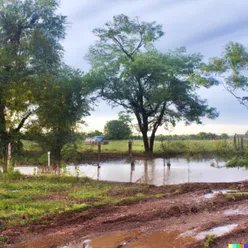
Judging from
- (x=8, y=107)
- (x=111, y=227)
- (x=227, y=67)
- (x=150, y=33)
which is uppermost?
(x=150, y=33)

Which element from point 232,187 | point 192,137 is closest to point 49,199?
point 232,187

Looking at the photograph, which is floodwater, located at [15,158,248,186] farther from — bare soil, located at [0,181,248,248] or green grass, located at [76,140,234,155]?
bare soil, located at [0,181,248,248]

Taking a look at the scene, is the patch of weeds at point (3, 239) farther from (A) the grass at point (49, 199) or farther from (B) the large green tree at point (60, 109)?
(B) the large green tree at point (60, 109)

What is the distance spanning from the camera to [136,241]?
6215 mm

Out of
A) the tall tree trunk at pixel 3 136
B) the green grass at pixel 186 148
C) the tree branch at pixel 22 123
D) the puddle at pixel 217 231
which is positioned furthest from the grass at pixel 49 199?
the green grass at pixel 186 148

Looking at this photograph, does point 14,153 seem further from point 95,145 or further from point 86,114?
point 95,145

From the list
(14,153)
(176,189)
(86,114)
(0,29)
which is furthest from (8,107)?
(176,189)

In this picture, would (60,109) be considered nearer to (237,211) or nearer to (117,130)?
(237,211)

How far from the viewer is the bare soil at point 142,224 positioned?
6.21 meters

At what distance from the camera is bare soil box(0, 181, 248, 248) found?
621 cm

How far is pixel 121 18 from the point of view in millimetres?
32438

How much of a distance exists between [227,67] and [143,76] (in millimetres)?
13567

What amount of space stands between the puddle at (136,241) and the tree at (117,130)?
31.5 meters

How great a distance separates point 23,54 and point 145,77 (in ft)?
46.0
